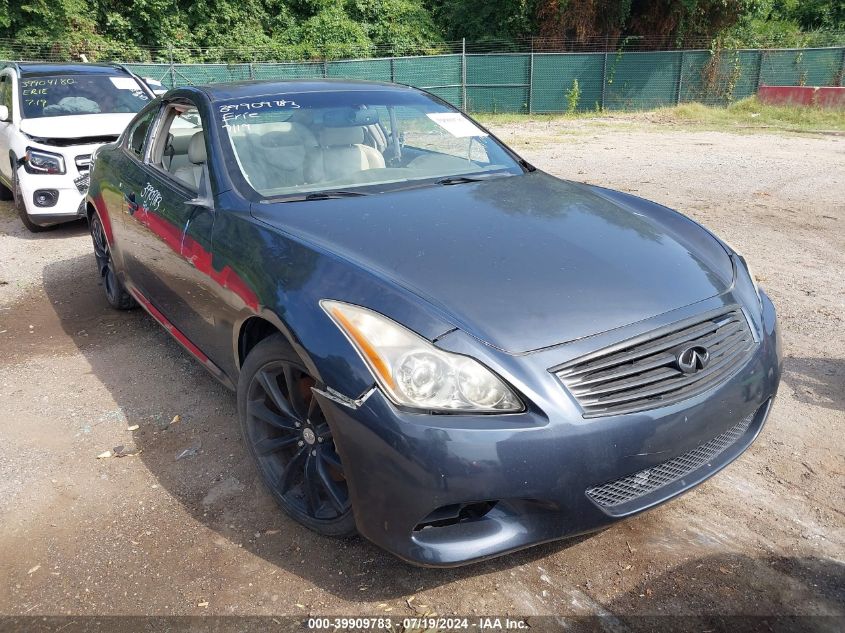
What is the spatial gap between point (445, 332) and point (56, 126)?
22.5 feet

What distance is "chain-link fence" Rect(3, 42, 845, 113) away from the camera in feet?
74.1

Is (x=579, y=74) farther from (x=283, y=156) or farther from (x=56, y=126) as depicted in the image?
(x=283, y=156)

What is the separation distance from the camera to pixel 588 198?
11.4 ft

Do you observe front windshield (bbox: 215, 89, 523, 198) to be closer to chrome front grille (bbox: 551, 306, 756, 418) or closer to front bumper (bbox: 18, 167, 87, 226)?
chrome front grille (bbox: 551, 306, 756, 418)

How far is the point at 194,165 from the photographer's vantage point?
12.0ft

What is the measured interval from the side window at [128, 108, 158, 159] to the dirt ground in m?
1.22

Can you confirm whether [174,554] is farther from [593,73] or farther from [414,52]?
[414,52]

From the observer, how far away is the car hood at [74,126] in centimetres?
736

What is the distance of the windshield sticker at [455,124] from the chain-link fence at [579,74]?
19.1 meters

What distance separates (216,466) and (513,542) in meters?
1.63

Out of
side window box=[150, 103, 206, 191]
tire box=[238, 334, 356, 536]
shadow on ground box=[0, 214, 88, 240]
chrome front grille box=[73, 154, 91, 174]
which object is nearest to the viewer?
tire box=[238, 334, 356, 536]

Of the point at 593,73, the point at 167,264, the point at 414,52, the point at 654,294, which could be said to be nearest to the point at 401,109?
the point at 167,264

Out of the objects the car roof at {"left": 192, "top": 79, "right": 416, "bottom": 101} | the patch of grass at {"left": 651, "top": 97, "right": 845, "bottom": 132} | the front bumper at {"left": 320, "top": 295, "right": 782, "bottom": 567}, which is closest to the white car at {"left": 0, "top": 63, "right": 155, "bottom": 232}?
the car roof at {"left": 192, "top": 79, "right": 416, "bottom": 101}

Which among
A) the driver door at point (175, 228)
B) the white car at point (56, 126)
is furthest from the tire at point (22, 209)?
the driver door at point (175, 228)
